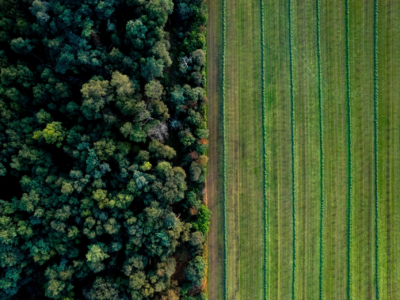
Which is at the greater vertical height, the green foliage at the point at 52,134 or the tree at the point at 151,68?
the tree at the point at 151,68

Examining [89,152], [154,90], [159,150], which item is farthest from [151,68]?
[89,152]

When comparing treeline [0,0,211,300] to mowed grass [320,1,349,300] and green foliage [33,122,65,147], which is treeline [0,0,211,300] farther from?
mowed grass [320,1,349,300]

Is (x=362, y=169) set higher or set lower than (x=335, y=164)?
→ lower

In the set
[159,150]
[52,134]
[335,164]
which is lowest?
[335,164]

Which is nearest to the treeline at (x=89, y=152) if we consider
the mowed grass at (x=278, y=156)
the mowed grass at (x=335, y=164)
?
the mowed grass at (x=278, y=156)

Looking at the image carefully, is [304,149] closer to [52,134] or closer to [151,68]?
[151,68]

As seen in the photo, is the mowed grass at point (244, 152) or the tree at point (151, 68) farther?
the mowed grass at point (244, 152)

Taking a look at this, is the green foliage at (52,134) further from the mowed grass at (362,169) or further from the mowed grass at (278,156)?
the mowed grass at (362,169)
